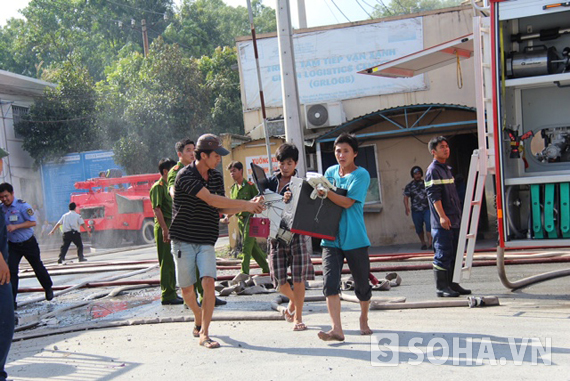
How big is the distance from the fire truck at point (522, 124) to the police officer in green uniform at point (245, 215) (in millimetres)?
3518

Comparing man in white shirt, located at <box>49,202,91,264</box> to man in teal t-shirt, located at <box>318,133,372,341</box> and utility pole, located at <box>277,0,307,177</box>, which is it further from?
man in teal t-shirt, located at <box>318,133,372,341</box>

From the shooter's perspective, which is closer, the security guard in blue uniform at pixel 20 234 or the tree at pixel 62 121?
the security guard in blue uniform at pixel 20 234

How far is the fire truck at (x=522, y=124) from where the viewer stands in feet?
22.6

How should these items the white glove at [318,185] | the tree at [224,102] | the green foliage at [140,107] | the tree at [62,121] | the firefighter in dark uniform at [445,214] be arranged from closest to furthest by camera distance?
the white glove at [318,185]
the firefighter in dark uniform at [445,214]
the green foliage at [140,107]
the tree at [224,102]
the tree at [62,121]

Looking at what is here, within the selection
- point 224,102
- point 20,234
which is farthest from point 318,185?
point 224,102

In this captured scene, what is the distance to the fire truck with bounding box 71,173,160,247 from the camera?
79.3ft

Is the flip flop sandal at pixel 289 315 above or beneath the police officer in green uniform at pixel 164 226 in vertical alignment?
beneath

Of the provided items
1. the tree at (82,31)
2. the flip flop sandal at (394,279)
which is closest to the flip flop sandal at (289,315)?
the flip flop sandal at (394,279)

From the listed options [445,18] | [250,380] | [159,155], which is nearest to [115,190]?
[159,155]

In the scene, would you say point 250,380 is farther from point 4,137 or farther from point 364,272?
point 4,137

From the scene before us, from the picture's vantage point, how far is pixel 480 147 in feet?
23.1

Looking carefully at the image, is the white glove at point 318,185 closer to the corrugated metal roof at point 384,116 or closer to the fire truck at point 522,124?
the fire truck at point 522,124

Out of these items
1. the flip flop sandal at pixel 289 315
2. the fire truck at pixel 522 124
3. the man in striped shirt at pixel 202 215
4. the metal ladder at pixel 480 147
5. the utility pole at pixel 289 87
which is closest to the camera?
the man in striped shirt at pixel 202 215

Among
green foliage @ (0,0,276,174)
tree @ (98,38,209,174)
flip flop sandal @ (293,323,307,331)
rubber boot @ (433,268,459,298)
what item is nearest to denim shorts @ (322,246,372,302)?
flip flop sandal @ (293,323,307,331)
